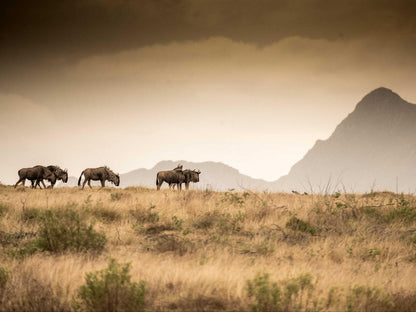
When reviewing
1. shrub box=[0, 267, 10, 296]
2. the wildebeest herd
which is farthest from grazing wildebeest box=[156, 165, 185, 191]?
shrub box=[0, 267, 10, 296]

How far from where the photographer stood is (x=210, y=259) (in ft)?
20.1

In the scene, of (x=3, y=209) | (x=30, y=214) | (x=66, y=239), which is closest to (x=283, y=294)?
(x=66, y=239)

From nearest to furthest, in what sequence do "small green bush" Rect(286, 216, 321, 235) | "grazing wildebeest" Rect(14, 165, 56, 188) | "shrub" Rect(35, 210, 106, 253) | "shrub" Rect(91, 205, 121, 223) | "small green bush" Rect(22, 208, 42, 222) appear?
"shrub" Rect(35, 210, 106, 253) → "small green bush" Rect(286, 216, 321, 235) → "small green bush" Rect(22, 208, 42, 222) → "shrub" Rect(91, 205, 121, 223) → "grazing wildebeest" Rect(14, 165, 56, 188)

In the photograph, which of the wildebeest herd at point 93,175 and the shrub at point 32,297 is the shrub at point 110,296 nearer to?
the shrub at point 32,297

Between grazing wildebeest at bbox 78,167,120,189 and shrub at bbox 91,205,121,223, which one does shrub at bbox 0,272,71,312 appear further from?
grazing wildebeest at bbox 78,167,120,189

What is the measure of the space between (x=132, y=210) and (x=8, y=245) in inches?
152

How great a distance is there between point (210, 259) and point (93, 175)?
72.4 ft

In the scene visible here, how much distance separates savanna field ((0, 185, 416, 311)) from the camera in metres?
4.52

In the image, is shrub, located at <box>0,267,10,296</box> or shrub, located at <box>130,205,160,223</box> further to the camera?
shrub, located at <box>130,205,160,223</box>

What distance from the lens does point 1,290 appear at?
479 centimetres

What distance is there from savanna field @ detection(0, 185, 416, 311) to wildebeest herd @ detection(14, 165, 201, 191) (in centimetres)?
1488

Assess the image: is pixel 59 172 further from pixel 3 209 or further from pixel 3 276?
pixel 3 276

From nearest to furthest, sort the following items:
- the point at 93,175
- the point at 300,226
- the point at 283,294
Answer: the point at 283,294
the point at 300,226
the point at 93,175

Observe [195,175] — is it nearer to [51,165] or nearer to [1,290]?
[51,165]
